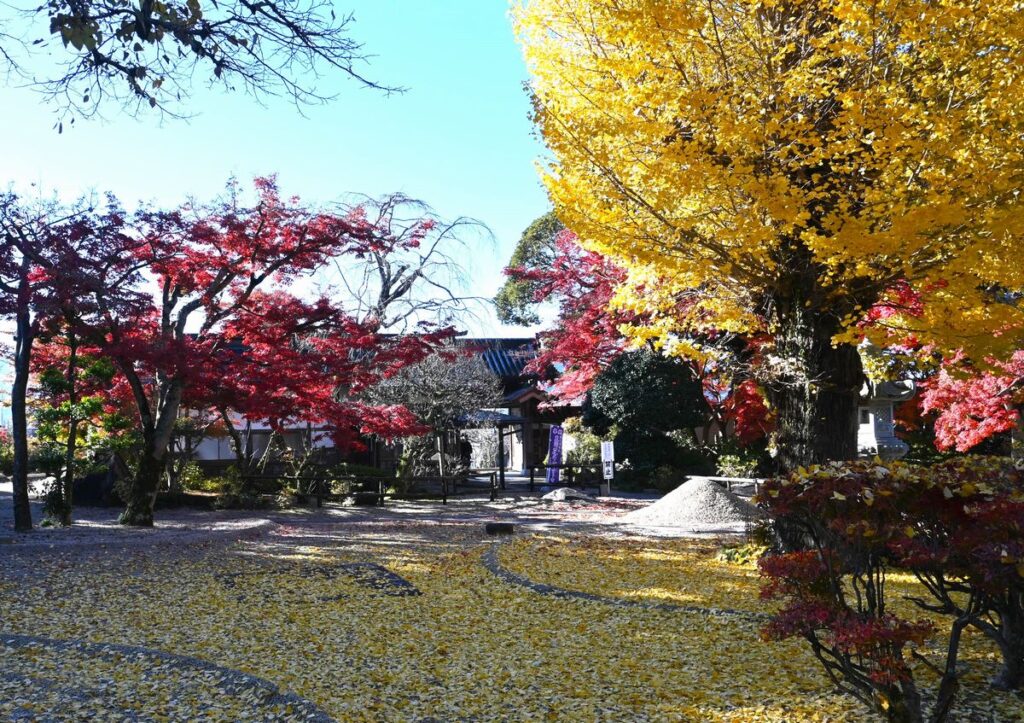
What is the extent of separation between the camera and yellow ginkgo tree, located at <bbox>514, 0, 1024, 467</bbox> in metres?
5.10

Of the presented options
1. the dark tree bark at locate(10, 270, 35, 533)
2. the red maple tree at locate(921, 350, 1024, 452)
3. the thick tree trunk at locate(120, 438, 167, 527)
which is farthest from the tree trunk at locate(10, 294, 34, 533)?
the red maple tree at locate(921, 350, 1024, 452)

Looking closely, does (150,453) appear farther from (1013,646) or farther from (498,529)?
(1013,646)

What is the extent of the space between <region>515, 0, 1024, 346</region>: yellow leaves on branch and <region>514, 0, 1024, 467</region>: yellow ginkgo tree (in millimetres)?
16

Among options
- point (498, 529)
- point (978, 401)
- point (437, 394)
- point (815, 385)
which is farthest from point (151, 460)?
point (978, 401)

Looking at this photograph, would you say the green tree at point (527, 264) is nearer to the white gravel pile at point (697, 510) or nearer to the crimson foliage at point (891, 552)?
the white gravel pile at point (697, 510)

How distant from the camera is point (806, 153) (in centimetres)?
580

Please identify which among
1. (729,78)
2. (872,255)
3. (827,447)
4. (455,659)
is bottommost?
(455,659)

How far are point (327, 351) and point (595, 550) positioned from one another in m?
6.34

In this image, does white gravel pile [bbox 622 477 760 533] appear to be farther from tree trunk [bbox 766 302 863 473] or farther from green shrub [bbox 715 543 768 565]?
tree trunk [bbox 766 302 863 473]

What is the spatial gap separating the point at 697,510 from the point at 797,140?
8158mm

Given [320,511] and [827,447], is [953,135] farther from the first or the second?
[320,511]

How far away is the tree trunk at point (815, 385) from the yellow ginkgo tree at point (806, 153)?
0.02m

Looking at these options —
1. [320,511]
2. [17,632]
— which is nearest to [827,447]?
[17,632]

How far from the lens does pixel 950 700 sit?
3064 millimetres
